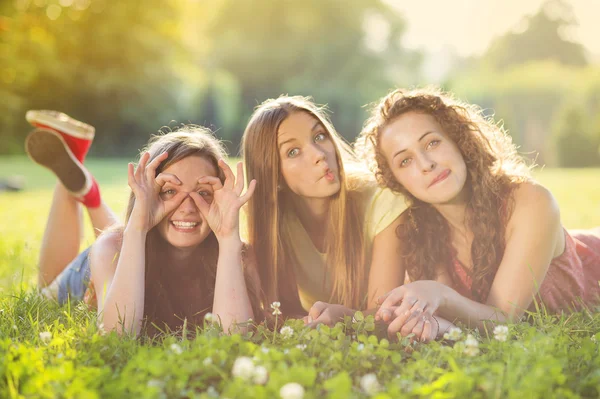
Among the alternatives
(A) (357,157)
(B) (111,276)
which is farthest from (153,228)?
(A) (357,157)

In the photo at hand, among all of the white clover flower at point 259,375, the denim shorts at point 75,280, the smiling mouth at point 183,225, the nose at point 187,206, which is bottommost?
the denim shorts at point 75,280

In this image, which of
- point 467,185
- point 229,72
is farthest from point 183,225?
point 229,72

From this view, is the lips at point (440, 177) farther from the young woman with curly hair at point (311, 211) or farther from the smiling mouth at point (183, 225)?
the smiling mouth at point (183, 225)

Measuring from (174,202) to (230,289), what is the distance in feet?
1.80

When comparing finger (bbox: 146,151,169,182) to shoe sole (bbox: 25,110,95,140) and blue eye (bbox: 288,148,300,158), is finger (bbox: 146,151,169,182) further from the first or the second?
shoe sole (bbox: 25,110,95,140)

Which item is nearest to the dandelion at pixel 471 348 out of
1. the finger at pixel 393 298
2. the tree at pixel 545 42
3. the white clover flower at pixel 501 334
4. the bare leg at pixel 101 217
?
the white clover flower at pixel 501 334

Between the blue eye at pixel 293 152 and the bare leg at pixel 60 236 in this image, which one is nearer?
the blue eye at pixel 293 152

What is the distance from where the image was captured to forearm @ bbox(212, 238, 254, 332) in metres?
2.88

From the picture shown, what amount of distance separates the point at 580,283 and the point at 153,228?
2.46 m

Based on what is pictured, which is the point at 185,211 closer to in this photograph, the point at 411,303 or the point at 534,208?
the point at 411,303

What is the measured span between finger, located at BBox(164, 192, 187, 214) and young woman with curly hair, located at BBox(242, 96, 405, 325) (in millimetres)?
547

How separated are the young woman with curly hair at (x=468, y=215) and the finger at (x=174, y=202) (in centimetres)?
113

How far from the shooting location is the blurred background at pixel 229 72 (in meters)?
26.5

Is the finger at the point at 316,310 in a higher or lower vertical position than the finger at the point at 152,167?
lower
